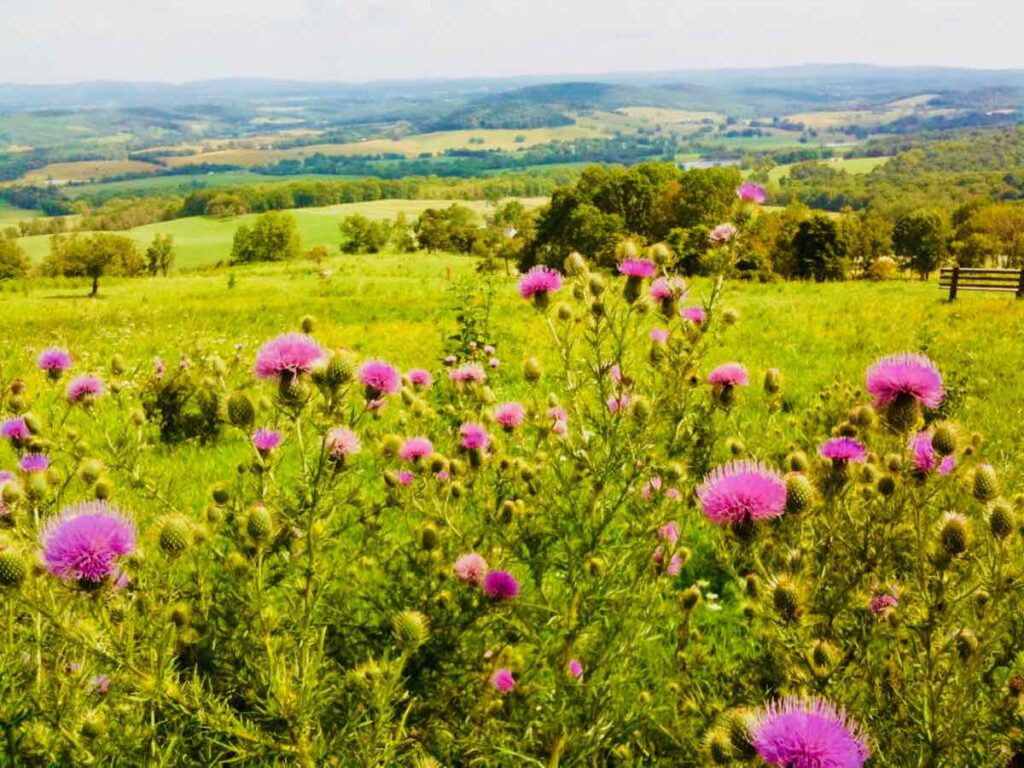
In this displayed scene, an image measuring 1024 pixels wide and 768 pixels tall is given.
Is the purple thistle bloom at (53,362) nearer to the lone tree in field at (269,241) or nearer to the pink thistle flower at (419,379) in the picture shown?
the pink thistle flower at (419,379)

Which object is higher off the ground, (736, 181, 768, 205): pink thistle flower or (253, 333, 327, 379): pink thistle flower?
(736, 181, 768, 205): pink thistle flower

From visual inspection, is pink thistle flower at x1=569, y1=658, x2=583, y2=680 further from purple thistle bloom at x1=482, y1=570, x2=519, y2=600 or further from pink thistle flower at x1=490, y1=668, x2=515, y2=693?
purple thistle bloom at x1=482, y1=570, x2=519, y2=600

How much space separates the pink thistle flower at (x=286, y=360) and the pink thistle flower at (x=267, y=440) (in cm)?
30

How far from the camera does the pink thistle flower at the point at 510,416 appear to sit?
11.7ft

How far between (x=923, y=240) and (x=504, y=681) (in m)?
85.7

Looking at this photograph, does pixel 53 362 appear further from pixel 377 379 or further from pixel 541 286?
pixel 541 286

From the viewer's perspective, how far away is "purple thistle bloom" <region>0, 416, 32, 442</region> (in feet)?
10.7

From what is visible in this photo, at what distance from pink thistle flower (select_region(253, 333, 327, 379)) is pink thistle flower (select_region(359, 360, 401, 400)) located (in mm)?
553

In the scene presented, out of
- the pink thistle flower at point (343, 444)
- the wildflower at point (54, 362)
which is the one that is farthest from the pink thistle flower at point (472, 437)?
the wildflower at point (54, 362)

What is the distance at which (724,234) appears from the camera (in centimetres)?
350

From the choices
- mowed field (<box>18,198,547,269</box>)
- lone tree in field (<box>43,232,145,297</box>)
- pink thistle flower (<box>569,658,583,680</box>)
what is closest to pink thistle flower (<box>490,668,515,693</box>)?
pink thistle flower (<box>569,658,583,680</box>)

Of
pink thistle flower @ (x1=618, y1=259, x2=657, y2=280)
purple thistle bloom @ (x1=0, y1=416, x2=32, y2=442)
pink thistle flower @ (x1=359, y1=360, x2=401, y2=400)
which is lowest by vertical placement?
purple thistle bloom @ (x1=0, y1=416, x2=32, y2=442)

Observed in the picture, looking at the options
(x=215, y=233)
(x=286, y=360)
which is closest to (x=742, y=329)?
(x=286, y=360)

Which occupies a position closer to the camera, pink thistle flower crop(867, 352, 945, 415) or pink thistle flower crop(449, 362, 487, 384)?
pink thistle flower crop(867, 352, 945, 415)
